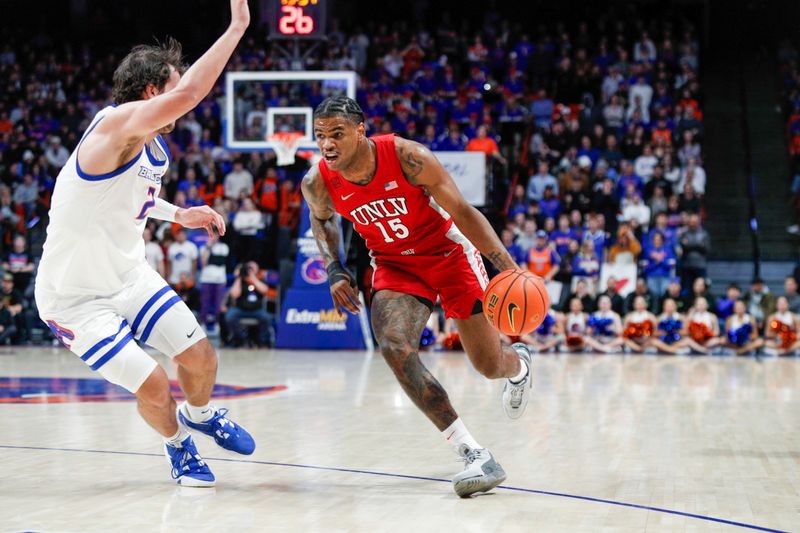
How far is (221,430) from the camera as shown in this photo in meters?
5.24

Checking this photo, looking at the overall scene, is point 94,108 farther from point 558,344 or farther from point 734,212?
point 734,212

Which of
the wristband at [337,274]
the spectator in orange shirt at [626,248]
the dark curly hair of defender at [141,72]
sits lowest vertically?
the spectator in orange shirt at [626,248]

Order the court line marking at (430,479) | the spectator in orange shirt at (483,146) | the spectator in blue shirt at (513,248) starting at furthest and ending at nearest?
the spectator in orange shirt at (483,146)
the spectator in blue shirt at (513,248)
the court line marking at (430,479)

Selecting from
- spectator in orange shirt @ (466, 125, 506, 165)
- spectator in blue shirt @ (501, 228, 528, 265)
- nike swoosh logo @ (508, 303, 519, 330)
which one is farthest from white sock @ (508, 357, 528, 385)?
spectator in orange shirt @ (466, 125, 506, 165)

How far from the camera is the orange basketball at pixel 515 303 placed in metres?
4.90

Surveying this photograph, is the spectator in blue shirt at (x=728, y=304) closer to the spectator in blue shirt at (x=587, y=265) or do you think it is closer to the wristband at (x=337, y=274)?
the spectator in blue shirt at (x=587, y=265)

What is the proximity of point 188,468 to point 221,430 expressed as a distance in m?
0.37

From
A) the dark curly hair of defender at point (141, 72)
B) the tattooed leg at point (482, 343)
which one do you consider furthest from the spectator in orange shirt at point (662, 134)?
the dark curly hair of defender at point (141, 72)

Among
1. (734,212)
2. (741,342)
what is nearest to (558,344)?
(741,342)

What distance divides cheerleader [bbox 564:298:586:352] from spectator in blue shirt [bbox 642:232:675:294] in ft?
4.36

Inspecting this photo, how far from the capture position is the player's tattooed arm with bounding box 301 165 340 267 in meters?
5.38

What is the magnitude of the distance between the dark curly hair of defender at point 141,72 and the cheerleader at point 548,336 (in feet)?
35.0

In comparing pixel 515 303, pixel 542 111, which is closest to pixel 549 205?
pixel 542 111

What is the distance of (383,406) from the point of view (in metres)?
8.34
